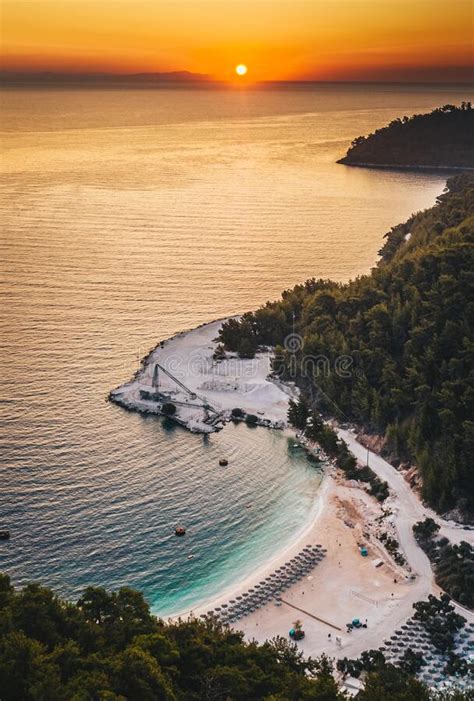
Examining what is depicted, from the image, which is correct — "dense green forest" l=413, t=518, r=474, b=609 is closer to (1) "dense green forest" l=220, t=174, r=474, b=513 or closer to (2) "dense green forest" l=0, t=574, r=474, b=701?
(1) "dense green forest" l=220, t=174, r=474, b=513

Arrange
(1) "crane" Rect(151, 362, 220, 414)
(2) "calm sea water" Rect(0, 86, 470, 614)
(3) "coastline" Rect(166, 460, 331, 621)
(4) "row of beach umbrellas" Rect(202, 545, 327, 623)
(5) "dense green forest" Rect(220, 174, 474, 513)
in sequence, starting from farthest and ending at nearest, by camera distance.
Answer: (1) "crane" Rect(151, 362, 220, 414), (5) "dense green forest" Rect(220, 174, 474, 513), (2) "calm sea water" Rect(0, 86, 470, 614), (3) "coastline" Rect(166, 460, 331, 621), (4) "row of beach umbrellas" Rect(202, 545, 327, 623)

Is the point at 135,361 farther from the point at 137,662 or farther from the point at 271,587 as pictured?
the point at 137,662

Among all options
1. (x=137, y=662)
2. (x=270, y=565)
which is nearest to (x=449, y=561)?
(x=270, y=565)

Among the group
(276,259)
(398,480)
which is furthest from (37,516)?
(276,259)

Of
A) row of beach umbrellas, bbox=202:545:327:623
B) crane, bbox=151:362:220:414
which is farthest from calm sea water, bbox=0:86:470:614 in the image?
crane, bbox=151:362:220:414

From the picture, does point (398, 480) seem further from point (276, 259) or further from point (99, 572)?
point (276, 259)

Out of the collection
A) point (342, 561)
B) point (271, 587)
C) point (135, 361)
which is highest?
point (135, 361)
